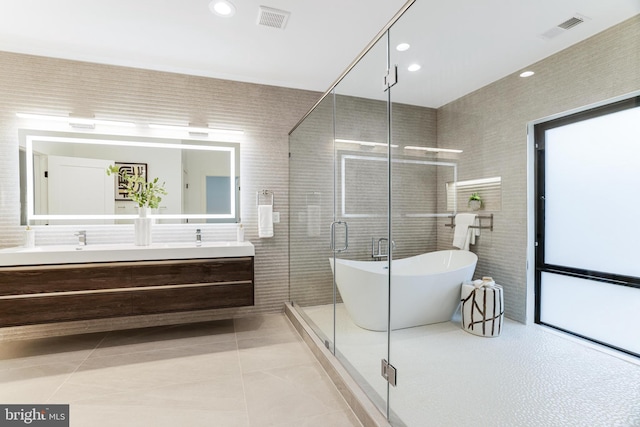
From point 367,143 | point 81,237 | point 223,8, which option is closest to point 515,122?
point 367,143

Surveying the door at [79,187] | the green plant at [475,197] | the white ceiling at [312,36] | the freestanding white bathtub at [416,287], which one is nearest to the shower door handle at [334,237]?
the freestanding white bathtub at [416,287]

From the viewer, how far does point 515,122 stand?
1.28 metres

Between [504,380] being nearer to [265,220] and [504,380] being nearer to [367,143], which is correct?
[367,143]

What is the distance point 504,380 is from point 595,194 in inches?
39.1

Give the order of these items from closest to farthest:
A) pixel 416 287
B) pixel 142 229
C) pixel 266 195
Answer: pixel 416 287, pixel 142 229, pixel 266 195

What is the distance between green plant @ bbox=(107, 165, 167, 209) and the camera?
298cm

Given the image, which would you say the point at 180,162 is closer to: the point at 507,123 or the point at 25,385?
the point at 25,385

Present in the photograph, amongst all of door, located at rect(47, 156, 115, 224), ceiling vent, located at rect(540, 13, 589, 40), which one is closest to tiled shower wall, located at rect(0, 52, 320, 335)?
door, located at rect(47, 156, 115, 224)

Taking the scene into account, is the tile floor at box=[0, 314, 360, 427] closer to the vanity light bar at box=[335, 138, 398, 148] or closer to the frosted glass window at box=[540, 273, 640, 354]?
the frosted glass window at box=[540, 273, 640, 354]

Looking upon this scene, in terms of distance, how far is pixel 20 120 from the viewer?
273 cm

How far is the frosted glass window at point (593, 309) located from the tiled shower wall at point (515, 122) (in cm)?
11

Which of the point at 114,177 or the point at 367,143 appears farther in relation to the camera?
the point at 114,177

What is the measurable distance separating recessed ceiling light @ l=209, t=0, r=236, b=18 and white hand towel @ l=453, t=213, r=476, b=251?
205 cm

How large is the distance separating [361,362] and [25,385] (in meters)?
2.21
